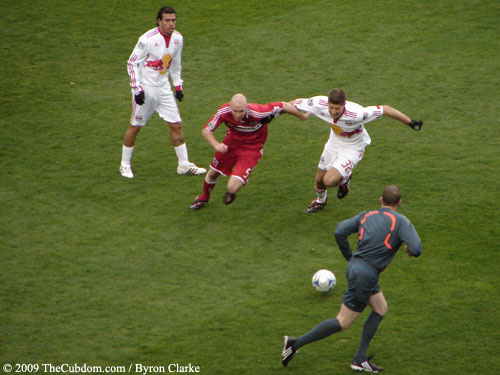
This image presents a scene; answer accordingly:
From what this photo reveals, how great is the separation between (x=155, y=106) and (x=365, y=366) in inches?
207

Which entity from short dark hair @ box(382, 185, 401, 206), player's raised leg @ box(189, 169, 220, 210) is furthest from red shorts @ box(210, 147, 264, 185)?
short dark hair @ box(382, 185, 401, 206)

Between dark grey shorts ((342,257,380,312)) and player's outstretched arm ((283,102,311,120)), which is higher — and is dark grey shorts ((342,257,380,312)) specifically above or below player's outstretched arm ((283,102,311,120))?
below

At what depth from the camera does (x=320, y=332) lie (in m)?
6.11

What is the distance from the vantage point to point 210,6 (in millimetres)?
15516

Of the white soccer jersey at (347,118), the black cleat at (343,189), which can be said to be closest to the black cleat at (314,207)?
the black cleat at (343,189)

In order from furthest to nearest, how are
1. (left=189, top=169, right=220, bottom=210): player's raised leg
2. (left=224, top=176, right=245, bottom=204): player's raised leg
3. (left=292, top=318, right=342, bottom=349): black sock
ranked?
1. (left=189, top=169, right=220, bottom=210): player's raised leg
2. (left=224, top=176, right=245, bottom=204): player's raised leg
3. (left=292, top=318, right=342, bottom=349): black sock

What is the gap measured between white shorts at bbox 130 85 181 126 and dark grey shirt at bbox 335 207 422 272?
447 cm

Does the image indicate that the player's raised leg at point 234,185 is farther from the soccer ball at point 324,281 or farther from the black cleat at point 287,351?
the black cleat at point 287,351

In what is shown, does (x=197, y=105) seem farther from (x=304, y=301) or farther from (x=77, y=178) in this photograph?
(x=304, y=301)

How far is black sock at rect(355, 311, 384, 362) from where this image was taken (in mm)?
6191

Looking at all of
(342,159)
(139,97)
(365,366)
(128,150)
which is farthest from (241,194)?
(365,366)

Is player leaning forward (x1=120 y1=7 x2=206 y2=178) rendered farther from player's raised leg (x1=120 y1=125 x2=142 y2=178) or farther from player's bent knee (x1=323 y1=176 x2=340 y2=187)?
player's bent knee (x1=323 y1=176 x2=340 y2=187)

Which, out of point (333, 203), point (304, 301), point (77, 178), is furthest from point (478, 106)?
point (77, 178)

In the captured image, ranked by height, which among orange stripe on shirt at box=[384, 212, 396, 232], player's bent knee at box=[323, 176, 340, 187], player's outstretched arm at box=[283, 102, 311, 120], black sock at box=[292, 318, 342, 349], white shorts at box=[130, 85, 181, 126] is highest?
orange stripe on shirt at box=[384, 212, 396, 232]
